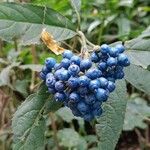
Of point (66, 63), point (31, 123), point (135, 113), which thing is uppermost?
point (66, 63)

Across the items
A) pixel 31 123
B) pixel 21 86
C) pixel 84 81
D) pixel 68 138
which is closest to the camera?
pixel 84 81

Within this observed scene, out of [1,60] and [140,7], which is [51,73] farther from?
[140,7]

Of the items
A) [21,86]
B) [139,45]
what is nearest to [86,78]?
[139,45]

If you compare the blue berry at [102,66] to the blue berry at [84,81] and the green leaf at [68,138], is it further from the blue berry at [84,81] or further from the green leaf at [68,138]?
the green leaf at [68,138]

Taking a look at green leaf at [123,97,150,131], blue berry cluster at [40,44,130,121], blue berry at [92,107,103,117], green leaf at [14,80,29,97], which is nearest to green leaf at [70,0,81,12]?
blue berry cluster at [40,44,130,121]

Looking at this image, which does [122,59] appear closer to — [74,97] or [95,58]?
[95,58]

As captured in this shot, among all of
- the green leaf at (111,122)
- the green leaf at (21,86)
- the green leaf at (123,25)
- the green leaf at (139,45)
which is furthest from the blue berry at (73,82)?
the green leaf at (123,25)

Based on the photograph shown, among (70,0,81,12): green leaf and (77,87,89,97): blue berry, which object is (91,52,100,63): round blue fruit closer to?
(77,87,89,97): blue berry
